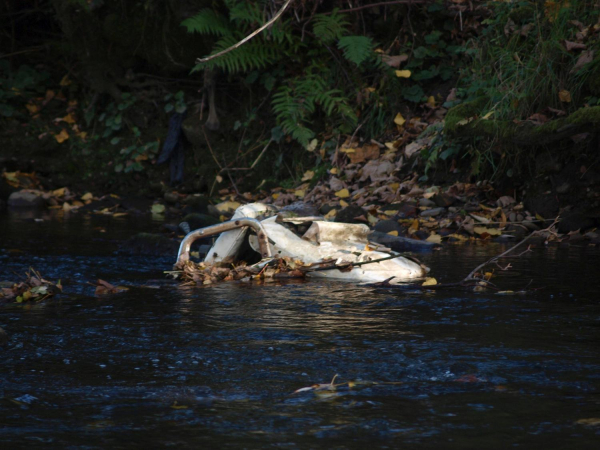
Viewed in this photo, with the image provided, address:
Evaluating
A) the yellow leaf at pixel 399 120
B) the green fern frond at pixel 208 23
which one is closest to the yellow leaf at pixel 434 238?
the yellow leaf at pixel 399 120

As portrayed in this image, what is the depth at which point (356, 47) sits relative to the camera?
1066 cm

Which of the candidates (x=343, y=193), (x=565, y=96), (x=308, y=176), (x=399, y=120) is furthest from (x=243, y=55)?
(x=565, y=96)

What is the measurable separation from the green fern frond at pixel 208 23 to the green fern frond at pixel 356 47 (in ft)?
5.37

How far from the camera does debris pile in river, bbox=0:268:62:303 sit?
5.09 metres

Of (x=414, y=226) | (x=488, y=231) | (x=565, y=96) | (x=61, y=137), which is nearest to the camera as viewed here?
(x=565, y=96)

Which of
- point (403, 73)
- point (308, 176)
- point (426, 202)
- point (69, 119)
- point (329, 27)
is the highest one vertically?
point (329, 27)

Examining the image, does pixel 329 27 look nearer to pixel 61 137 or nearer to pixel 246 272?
pixel 61 137

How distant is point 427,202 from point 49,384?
6.37 m

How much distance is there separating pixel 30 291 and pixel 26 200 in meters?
7.23

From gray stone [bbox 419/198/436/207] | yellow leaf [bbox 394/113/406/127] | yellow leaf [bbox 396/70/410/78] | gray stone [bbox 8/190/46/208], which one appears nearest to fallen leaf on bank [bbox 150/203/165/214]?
gray stone [bbox 8/190/46/208]

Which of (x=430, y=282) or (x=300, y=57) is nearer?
(x=430, y=282)

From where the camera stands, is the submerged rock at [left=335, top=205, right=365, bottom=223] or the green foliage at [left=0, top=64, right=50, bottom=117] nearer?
the submerged rock at [left=335, top=205, right=365, bottom=223]

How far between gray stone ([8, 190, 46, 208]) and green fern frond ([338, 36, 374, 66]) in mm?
4649

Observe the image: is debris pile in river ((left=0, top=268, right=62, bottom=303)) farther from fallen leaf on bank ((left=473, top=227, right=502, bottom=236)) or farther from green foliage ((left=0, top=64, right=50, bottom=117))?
green foliage ((left=0, top=64, right=50, bottom=117))
